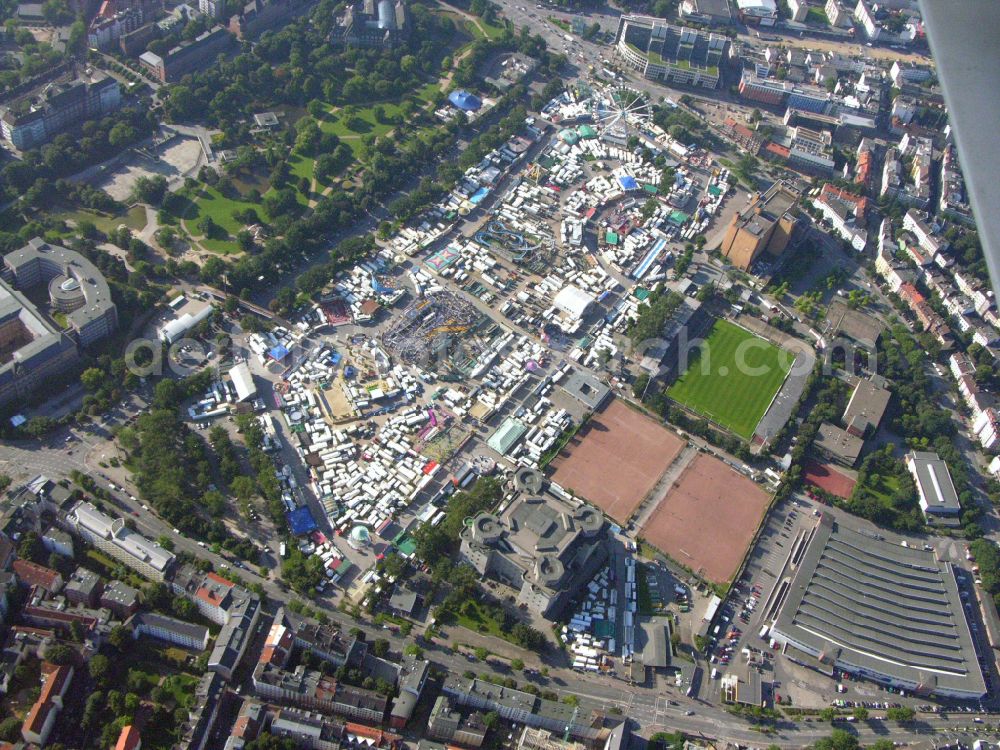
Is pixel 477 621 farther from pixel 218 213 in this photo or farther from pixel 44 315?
pixel 218 213

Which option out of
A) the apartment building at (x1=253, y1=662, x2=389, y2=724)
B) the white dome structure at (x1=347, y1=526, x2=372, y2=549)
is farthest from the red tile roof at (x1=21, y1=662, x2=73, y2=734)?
the white dome structure at (x1=347, y1=526, x2=372, y2=549)

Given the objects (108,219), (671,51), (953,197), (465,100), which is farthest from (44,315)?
(953,197)

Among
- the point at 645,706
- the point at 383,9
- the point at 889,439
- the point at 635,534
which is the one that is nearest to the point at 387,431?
the point at 635,534

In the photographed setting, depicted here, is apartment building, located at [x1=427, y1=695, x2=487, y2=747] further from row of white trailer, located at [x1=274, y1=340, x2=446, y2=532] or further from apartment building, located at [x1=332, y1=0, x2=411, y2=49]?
apartment building, located at [x1=332, y1=0, x2=411, y2=49]

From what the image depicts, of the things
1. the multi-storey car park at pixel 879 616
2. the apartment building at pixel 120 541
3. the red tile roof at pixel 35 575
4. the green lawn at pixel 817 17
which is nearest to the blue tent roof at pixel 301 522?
the apartment building at pixel 120 541

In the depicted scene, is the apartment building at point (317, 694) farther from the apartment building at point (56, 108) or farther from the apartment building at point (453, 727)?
the apartment building at point (56, 108)

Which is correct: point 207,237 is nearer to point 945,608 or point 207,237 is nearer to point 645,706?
point 645,706
